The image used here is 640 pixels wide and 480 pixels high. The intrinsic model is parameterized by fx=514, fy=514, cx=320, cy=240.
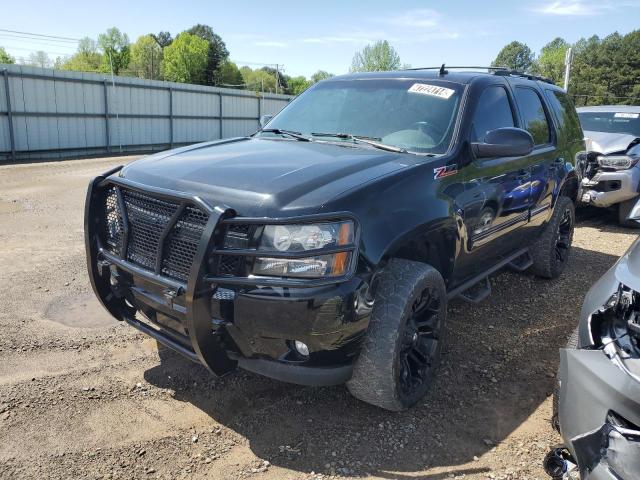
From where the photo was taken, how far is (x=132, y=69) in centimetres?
7831

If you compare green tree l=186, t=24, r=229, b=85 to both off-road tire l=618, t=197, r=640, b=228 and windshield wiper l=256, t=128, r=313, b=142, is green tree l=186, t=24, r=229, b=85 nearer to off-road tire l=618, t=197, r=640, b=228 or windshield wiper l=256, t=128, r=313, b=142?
off-road tire l=618, t=197, r=640, b=228

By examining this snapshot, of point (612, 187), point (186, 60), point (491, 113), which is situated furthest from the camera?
point (186, 60)

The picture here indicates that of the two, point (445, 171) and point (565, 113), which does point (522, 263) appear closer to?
point (565, 113)

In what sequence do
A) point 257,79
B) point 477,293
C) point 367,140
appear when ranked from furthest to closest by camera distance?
point 257,79
point 477,293
point 367,140

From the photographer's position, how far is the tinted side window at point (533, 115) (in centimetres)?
454

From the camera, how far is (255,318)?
7.97 ft

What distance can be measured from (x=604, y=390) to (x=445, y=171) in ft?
5.48

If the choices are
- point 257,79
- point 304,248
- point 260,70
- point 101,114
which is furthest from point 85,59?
point 304,248

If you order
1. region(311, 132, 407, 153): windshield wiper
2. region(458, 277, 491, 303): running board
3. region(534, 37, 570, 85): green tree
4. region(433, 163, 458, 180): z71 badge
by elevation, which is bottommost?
region(458, 277, 491, 303): running board

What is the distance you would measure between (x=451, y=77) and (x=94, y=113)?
673 inches

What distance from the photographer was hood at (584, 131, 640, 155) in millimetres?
8391

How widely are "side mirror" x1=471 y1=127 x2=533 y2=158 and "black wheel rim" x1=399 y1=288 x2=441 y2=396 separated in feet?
3.59

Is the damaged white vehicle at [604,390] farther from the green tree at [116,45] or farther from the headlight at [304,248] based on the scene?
the green tree at [116,45]

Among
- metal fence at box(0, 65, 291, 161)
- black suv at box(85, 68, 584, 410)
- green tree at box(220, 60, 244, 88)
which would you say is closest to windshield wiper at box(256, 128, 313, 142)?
black suv at box(85, 68, 584, 410)
